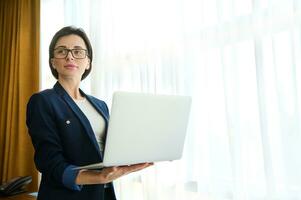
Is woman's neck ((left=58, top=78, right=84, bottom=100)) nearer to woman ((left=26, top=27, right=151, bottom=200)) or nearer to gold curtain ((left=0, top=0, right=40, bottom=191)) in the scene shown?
woman ((left=26, top=27, right=151, bottom=200))

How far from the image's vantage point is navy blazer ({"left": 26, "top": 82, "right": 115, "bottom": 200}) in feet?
3.13

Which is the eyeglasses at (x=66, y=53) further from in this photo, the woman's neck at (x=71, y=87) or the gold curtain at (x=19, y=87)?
the gold curtain at (x=19, y=87)

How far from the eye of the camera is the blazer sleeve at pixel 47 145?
0.92 meters

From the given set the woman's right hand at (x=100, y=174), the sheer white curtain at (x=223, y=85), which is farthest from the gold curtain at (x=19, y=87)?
the woman's right hand at (x=100, y=174)

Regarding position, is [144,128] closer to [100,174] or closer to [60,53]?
[100,174]

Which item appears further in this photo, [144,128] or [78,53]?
[78,53]

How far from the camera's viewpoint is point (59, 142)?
0.99 m

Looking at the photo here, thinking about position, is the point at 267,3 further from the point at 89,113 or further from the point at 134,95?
the point at 89,113

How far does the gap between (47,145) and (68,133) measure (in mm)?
83

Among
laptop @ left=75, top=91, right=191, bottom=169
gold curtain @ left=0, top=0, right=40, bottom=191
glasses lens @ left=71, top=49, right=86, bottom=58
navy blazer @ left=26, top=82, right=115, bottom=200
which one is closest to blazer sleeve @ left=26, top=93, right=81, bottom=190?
navy blazer @ left=26, top=82, right=115, bottom=200

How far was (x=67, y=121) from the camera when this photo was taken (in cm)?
102

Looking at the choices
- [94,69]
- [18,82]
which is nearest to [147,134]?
[94,69]

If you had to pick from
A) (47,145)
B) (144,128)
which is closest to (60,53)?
(47,145)

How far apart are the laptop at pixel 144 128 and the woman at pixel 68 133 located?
81mm
